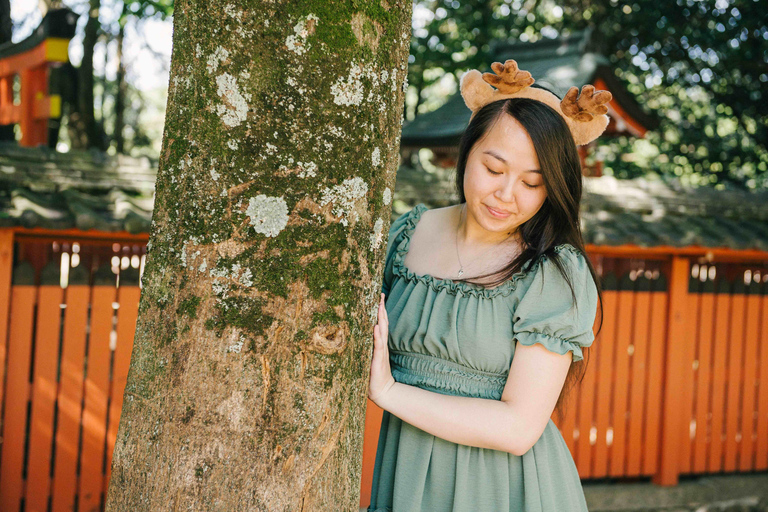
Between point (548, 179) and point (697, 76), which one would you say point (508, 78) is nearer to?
point (548, 179)

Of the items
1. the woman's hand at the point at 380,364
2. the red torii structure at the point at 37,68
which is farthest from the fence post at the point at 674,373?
the red torii structure at the point at 37,68

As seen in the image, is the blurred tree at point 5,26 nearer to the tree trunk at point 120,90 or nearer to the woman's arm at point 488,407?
the tree trunk at point 120,90

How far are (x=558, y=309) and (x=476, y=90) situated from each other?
0.67 metres

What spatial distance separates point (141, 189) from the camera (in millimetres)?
4402

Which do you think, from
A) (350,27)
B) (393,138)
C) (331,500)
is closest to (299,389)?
(331,500)

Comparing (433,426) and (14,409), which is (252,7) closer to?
(433,426)

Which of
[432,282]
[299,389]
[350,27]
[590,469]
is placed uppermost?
[350,27]

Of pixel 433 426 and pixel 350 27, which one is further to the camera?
pixel 433 426

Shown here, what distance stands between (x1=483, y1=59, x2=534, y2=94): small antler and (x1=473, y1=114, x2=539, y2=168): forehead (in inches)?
4.5

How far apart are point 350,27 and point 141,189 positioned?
3496mm

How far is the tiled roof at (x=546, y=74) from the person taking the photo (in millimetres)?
7348

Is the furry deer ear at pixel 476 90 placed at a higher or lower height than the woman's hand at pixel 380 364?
higher

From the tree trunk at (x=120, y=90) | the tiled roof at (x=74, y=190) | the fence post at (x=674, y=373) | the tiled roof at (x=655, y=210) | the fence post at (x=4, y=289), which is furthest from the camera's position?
the tree trunk at (x=120, y=90)

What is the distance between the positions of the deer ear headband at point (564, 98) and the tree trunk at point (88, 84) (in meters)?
9.31
